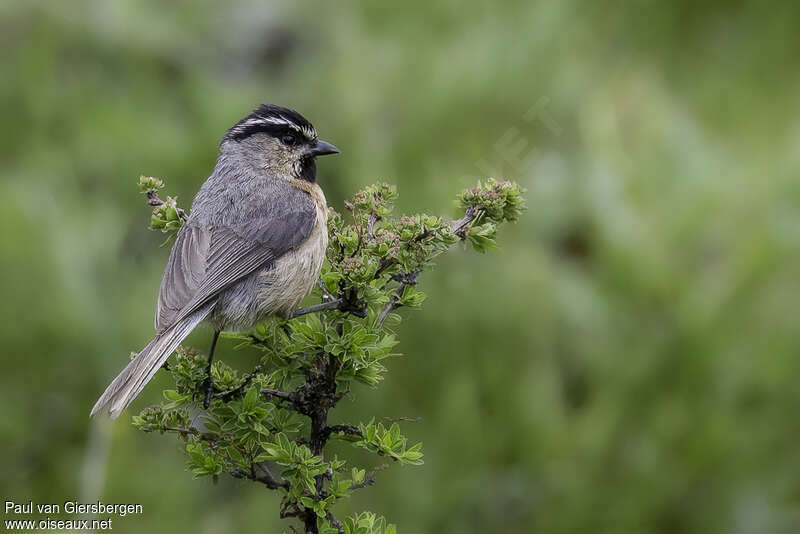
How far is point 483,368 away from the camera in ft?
10.5

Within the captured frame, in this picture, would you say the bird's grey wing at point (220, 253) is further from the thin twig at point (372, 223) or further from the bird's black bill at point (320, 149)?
the thin twig at point (372, 223)

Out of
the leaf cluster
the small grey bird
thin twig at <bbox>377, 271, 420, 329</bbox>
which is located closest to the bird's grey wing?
the small grey bird

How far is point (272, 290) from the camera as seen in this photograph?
2.26 metres

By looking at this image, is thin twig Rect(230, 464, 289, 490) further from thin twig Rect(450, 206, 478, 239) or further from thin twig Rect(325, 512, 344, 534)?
thin twig Rect(450, 206, 478, 239)

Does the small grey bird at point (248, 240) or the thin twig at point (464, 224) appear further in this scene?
the small grey bird at point (248, 240)

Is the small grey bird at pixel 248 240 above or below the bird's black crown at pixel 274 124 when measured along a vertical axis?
below

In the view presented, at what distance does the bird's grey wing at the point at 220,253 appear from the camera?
2.16m

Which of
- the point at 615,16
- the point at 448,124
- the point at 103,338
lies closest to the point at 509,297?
the point at 448,124

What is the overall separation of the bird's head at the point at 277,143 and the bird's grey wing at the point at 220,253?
23 cm

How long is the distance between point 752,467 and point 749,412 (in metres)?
A: 0.19

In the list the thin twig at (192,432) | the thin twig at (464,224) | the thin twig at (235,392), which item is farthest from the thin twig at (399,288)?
the thin twig at (192,432)

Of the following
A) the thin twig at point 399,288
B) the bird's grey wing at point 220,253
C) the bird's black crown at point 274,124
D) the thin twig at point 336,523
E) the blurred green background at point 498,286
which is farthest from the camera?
the blurred green background at point 498,286

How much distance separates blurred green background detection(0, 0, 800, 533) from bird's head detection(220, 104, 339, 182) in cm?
54

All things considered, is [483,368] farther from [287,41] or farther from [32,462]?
[287,41]
